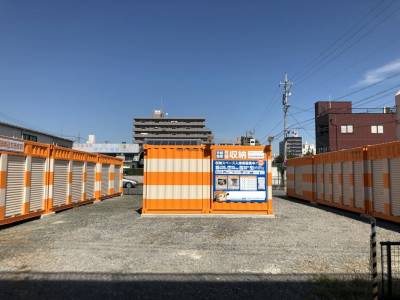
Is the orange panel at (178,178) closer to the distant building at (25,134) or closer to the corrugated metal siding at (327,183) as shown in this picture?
the corrugated metal siding at (327,183)

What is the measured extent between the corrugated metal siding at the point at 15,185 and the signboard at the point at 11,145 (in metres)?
A: 0.30

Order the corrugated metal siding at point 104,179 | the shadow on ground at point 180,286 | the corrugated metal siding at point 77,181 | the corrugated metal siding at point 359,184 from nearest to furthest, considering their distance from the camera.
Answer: the shadow on ground at point 180,286, the corrugated metal siding at point 359,184, the corrugated metal siding at point 77,181, the corrugated metal siding at point 104,179

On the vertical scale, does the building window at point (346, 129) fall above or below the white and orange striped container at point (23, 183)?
above

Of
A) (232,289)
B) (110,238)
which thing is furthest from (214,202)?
(232,289)

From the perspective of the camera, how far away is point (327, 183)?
62.1 feet

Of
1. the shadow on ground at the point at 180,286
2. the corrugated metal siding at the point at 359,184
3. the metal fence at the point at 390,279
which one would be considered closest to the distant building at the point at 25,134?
the shadow on ground at the point at 180,286

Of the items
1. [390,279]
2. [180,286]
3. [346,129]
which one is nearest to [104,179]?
[180,286]

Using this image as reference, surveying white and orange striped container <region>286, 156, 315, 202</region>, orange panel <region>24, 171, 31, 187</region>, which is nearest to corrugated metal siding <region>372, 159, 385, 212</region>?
white and orange striped container <region>286, 156, 315, 202</region>

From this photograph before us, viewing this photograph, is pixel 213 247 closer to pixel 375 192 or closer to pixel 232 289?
pixel 232 289

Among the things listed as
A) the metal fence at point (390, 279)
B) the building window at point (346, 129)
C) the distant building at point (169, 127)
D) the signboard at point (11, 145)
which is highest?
the distant building at point (169, 127)

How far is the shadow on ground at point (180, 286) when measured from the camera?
523 cm

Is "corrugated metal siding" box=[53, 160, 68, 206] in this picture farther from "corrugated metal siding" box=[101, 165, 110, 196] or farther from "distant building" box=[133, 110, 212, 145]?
"distant building" box=[133, 110, 212, 145]

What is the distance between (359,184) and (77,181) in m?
14.5

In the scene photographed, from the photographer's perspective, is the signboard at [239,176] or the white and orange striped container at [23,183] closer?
the white and orange striped container at [23,183]
